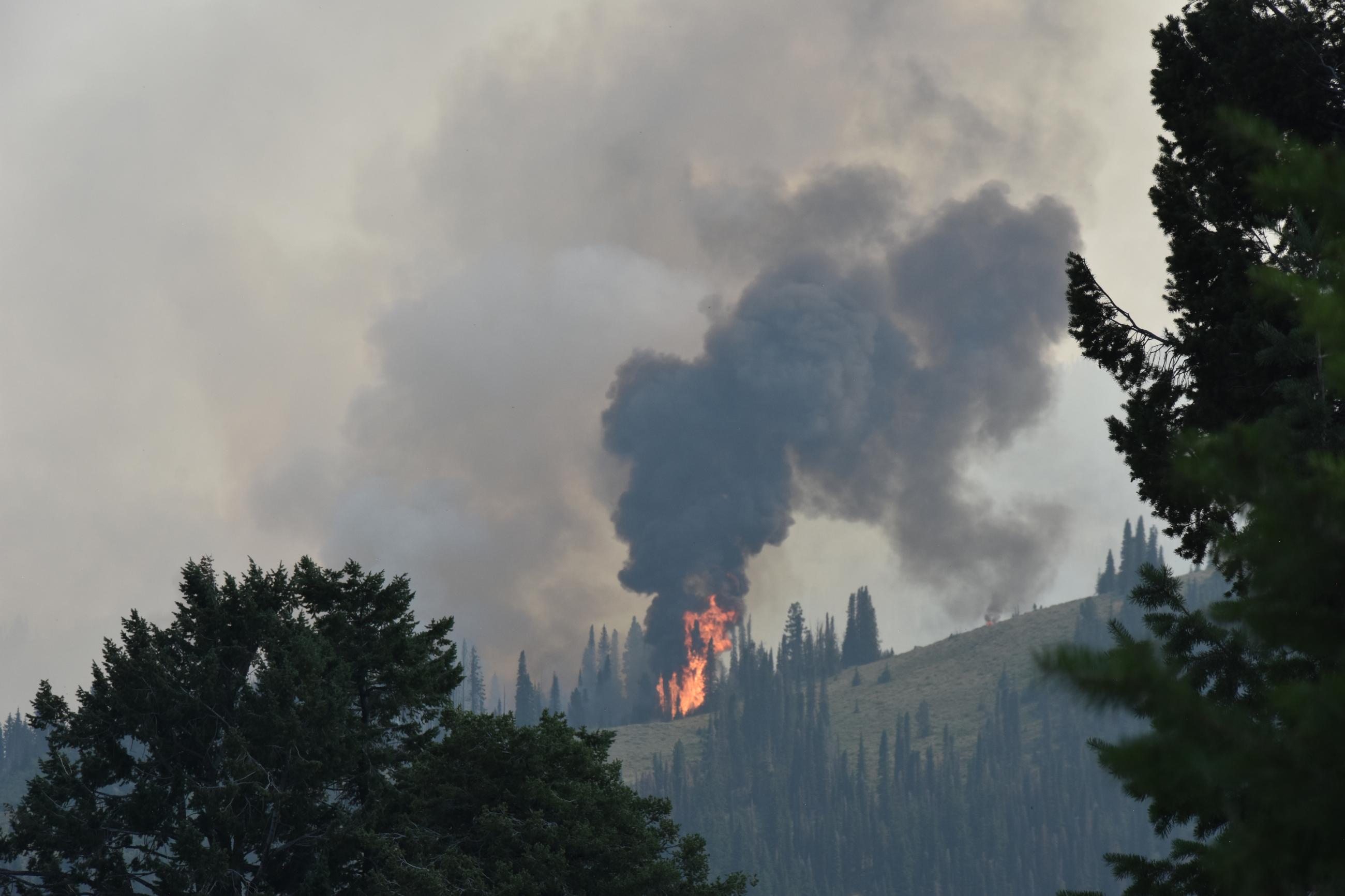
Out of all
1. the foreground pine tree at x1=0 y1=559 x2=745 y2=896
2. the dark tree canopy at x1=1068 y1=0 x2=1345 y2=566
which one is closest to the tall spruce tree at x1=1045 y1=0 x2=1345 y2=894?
the dark tree canopy at x1=1068 y1=0 x2=1345 y2=566

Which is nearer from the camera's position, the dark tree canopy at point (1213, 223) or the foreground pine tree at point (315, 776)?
the dark tree canopy at point (1213, 223)

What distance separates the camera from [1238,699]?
1254 centimetres

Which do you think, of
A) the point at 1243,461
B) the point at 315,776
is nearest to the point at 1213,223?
the point at 1243,461

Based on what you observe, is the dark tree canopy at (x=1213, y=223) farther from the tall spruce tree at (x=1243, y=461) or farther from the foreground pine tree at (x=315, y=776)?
the foreground pine tree at (x=315, y=776)

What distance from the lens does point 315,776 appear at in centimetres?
3744

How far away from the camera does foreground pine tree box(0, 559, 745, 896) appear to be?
3161 cm

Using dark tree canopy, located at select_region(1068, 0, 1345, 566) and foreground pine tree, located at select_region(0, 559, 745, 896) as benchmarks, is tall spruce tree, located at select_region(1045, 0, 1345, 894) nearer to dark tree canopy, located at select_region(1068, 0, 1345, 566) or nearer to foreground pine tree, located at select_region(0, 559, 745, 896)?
dark tree canopy, located at select_region(1068, 0, 1345, 566)

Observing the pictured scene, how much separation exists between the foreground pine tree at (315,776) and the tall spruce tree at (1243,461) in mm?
16509

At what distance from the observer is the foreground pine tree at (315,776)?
104 ft

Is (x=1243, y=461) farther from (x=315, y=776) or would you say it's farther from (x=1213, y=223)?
(x=315, y=776)

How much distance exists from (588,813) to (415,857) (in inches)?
172

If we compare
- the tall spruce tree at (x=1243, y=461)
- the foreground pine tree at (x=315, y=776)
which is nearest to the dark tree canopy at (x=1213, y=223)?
the tall spruce tree at (x=1243, y=461)

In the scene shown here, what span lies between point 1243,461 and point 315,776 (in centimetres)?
3546

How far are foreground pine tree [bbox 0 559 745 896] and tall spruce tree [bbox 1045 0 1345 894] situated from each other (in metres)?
16.5
